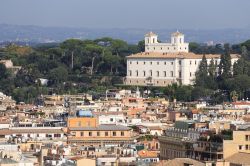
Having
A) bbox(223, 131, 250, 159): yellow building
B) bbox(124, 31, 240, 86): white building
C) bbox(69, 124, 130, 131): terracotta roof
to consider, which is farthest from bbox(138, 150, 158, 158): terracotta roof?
bbox(124, 31, 240, 86): white building

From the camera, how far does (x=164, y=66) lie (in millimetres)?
108625

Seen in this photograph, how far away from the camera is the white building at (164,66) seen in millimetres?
106500

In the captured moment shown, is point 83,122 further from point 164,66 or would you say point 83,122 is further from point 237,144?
point 164,66

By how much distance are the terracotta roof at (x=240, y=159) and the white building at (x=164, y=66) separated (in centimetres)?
6795

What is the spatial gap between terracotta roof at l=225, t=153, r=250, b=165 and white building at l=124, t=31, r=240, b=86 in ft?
223

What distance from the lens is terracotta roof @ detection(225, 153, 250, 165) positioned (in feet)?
113

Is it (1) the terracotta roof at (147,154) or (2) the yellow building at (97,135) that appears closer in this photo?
(1) the terracotta roof at (147,154)

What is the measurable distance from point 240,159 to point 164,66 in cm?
7353

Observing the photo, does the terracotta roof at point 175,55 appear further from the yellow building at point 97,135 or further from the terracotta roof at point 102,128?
the yellow building at point 97,135

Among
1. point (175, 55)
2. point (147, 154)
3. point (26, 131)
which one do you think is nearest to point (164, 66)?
point (175, 55)

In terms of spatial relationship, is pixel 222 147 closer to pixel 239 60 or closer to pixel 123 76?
pixel 239 60

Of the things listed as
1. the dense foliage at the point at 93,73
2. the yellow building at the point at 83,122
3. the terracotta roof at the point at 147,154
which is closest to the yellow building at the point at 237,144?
the terracotta roof at the point at 147,154

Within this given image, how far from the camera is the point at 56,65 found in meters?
112

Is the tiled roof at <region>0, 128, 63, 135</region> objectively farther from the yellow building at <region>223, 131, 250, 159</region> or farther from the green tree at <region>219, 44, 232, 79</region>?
the green tree at <region>219, 44, 232, 79</region>
